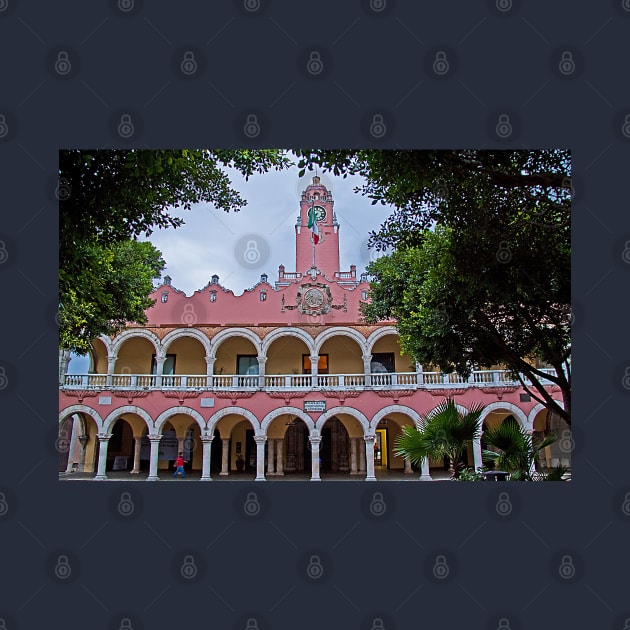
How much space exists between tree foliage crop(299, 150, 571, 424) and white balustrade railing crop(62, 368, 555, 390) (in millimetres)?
6673

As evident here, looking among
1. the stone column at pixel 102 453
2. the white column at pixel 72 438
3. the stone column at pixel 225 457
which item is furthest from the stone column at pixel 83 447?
the stone column at pixel 225 457

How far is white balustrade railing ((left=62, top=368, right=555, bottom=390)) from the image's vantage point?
1450 centimetres

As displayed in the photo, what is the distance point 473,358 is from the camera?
7.63m

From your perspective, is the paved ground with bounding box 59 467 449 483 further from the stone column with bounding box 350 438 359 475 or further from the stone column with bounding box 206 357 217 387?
the stone column with bounding box 206 357 217 387

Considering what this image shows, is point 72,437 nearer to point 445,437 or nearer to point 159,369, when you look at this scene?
point 159,369

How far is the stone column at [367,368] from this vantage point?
14.7 meters

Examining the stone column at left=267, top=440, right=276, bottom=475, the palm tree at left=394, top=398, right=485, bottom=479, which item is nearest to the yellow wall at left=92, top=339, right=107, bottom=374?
the stone column at left=267, top=440, right=276, bottom=475

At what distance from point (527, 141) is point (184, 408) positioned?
42.1ft

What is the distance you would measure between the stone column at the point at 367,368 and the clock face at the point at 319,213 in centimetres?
433

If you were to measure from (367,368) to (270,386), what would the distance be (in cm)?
297

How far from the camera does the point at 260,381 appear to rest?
14789 mm

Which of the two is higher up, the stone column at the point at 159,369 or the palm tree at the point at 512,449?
the stone column at the point at 159,369

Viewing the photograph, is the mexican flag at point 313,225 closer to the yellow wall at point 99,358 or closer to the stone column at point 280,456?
the stone column at point 280,456
